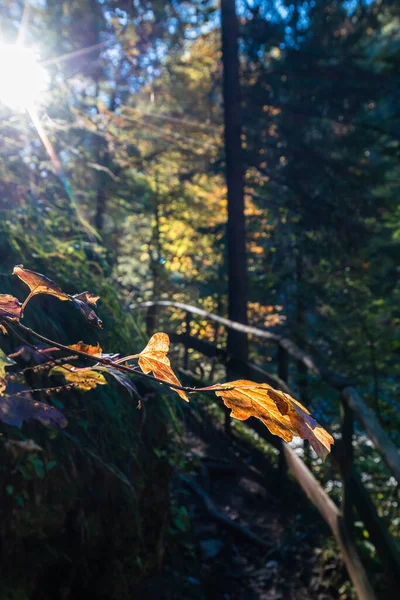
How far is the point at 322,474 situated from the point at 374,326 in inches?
71.1

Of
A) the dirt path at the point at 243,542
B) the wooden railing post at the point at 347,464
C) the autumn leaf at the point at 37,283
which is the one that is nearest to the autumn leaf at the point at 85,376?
the autumn leaf at the point at 37,283

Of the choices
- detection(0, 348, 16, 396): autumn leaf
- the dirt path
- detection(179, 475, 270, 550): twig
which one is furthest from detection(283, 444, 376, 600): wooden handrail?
detection(0, 348, 16, 396): autumn leaf

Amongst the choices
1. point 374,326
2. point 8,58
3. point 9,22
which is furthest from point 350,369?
point 9,22

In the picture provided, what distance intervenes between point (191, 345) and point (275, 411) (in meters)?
4.45

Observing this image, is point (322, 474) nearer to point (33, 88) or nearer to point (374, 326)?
point (374, 326)

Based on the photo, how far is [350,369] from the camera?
18.6ft

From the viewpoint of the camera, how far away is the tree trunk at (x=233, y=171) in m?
7.95

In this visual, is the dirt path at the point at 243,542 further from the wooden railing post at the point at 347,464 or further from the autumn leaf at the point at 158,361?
the autumn leaf at the point at 158,361

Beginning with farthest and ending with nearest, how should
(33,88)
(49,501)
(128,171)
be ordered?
1. (128,171)
2. (33,88)
3. (49,501)

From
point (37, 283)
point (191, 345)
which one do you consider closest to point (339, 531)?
point (191, 345)

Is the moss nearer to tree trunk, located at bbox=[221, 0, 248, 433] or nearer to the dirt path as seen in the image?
the dirt path

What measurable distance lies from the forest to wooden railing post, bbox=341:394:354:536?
0.01 meters

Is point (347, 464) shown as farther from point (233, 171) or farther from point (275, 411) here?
point (233, 171)

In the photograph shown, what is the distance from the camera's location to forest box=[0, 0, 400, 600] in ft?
5.65
